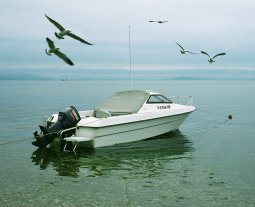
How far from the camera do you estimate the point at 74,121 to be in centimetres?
1467

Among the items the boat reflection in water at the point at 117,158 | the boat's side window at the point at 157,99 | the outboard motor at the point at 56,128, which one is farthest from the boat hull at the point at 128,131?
the boat's side window at the point at 157,99

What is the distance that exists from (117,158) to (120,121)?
1853mm

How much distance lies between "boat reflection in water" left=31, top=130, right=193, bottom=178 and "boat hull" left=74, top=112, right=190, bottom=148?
0.29 metres

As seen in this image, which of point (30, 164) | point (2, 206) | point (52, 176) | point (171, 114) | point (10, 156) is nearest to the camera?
point (2, 206)

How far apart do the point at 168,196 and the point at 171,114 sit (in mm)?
8713

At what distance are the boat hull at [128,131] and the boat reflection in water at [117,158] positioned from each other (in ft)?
0.94

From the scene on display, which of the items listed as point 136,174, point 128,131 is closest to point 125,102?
point 128,131

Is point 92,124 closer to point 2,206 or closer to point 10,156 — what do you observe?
point 10,156

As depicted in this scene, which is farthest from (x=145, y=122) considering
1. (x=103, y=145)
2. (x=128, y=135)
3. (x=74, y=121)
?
(x=74, y=121)

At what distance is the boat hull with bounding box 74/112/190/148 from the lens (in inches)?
578

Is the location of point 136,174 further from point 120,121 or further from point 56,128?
point 56,128

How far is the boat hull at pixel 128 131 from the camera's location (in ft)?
48.1

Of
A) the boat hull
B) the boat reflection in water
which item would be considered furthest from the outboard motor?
the boat reflection in water

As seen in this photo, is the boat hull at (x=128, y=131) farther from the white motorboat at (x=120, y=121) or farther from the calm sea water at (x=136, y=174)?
the calm sea water at (x=136, y=174)
